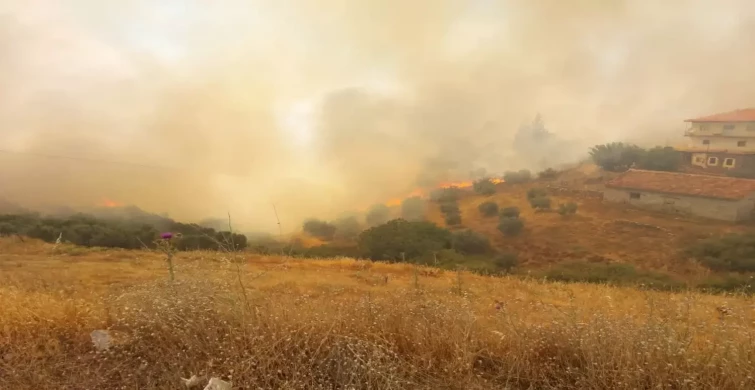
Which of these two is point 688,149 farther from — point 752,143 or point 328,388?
point 328,388

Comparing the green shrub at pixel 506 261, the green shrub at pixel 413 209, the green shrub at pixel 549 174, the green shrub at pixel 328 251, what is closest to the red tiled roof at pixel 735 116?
the green shrub at pixel 549 174

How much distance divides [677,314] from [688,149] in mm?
5834

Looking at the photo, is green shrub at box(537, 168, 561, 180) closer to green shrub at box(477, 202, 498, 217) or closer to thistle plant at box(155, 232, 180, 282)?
green shrub at box(477, 202, 498, 217)

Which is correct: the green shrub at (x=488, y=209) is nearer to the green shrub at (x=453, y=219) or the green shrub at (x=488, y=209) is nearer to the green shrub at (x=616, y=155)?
the green shrub at (x=453, y=219)

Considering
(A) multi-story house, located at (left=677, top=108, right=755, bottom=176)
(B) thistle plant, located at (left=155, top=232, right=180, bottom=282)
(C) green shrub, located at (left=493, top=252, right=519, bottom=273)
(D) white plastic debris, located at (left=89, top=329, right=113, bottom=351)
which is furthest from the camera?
(C) green shrub, located at (left=493, top=252, right=519, bottom=273)

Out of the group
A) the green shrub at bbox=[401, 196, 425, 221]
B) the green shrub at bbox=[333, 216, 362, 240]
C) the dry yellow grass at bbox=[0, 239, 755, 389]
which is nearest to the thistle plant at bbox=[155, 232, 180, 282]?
the dry yellow grass at bbox=[0, 239, 755, 389]

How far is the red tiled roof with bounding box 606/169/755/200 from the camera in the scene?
6.55 meters

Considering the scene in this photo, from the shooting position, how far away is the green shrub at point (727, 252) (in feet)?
19.9

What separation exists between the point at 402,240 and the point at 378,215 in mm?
773

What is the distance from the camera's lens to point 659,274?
20.1 ft

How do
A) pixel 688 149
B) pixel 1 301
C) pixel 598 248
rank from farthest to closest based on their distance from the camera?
pixel 688 149
pixel 598 248
pixel 1 301

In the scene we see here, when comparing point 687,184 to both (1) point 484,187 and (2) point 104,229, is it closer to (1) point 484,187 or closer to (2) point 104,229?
(1) point 484,187

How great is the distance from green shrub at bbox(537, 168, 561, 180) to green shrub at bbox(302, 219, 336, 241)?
12.6 feet

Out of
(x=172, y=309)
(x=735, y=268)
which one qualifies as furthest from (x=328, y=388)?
(x=735, y=268)
